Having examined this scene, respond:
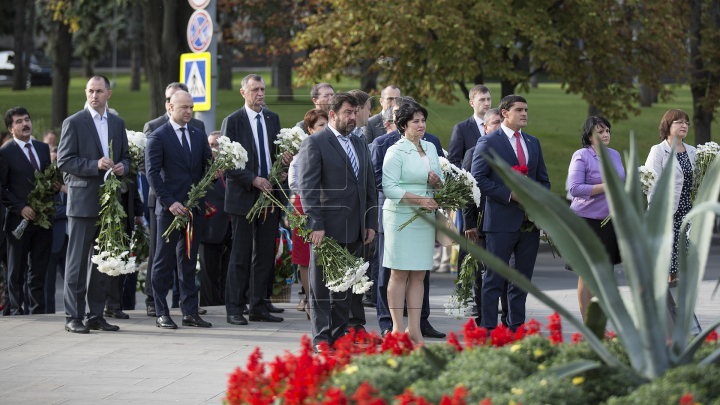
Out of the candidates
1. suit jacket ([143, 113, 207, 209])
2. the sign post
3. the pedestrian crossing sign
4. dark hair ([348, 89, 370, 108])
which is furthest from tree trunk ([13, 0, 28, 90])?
dark hair ([348, 89, 370, 108])

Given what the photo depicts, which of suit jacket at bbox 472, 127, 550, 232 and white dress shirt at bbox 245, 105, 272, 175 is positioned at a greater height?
white dress shirt at bbox 245, 105, 272, 175

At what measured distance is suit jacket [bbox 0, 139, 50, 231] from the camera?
8.51 meters

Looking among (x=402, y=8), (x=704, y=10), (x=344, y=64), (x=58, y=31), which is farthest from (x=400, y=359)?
(x=58, y=31)

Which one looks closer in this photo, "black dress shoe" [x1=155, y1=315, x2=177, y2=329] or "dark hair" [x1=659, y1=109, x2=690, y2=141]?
"dark hair" [x1=659, y1=109, x2=690, y2=141]

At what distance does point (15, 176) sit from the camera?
8578 millimetres

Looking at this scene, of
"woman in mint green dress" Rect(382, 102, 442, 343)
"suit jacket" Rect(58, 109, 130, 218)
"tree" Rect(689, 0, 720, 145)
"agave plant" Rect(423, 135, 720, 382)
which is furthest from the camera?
"tree" Rect(689, 0, 720, 145)

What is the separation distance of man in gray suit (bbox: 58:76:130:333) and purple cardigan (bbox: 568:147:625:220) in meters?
4.04

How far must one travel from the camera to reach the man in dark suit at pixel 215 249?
892 centimetres

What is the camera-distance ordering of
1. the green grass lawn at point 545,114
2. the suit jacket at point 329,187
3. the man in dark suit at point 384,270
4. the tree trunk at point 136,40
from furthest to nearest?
the tree trunk at point 136,40 → the green grass lawn at point 545,114 → the man in dark suit at point 384,270 → the suit jacket at point 329,187

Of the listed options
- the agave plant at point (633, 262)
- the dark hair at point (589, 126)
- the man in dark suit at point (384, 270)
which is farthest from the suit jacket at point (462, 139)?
the agave plant at point (633, 262)

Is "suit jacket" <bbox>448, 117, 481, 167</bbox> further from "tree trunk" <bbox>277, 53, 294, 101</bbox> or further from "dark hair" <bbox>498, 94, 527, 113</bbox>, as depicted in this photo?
"tree trunk" <bbox>277, 53, 294, 101</bbox>

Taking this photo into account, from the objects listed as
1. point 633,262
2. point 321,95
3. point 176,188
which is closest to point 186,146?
Answer: point 176,188

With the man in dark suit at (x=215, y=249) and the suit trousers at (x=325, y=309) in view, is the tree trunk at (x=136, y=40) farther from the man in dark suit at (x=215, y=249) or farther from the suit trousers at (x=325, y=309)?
the suit trousers at (x=325, y=309)

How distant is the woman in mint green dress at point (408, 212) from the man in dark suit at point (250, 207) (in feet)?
5.17
